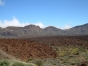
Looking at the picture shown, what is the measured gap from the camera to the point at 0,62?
40.9 ft

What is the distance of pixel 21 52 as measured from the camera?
1196 inches

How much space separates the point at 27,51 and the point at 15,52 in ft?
9.65

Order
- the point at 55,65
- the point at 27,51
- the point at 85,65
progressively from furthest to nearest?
the point at 27,51, the point at 55,65, the point at 85,65

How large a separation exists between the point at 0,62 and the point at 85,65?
22.2 feet

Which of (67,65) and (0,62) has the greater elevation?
(0,62)

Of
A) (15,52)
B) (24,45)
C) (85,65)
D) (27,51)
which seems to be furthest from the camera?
(24,45)

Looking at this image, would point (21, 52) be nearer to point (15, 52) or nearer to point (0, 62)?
point (15, 52)

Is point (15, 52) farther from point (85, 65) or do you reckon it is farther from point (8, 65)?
point (8, 65)

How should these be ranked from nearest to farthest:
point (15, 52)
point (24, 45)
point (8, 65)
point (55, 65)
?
1. point (8, 65)
2. point (55, 65)
3. point (15, 52)
4. point (24, 45)

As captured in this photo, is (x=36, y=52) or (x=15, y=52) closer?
(x=15, y=52)

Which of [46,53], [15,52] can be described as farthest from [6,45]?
[46,53]

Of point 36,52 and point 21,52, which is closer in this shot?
point 21,52

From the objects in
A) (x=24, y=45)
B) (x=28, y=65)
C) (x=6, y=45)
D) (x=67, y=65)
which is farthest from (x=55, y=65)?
(x=24, y=45)

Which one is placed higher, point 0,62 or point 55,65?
point 0,62
